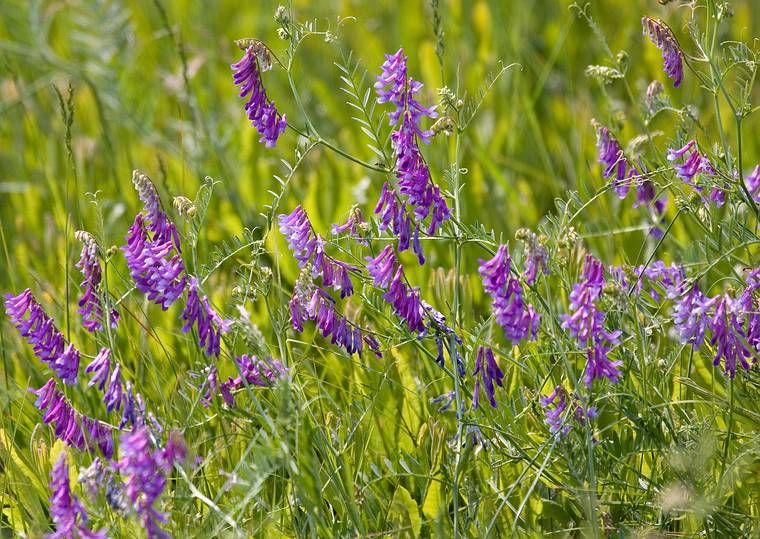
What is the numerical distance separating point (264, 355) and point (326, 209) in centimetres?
162

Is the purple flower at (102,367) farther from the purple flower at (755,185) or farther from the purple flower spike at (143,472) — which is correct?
the purple flower at (755,185)

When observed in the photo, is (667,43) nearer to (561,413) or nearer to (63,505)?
(561,413)

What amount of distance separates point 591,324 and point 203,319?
0.55 m

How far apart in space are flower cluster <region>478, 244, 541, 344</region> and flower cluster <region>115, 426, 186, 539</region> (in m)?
0.47

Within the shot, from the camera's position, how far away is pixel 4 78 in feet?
13.3

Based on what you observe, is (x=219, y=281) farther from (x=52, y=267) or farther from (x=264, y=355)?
(x=264, y=355)

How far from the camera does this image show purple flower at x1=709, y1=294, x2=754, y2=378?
1422 millimetres

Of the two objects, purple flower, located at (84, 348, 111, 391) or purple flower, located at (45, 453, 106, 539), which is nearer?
purple flower, located at (45, 453, 106, 539)

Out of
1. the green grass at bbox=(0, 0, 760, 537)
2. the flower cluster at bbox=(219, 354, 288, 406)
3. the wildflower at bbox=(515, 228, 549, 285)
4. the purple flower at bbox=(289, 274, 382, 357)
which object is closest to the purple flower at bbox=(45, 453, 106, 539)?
the green grass at bbox=(0, 0, 760, 537)

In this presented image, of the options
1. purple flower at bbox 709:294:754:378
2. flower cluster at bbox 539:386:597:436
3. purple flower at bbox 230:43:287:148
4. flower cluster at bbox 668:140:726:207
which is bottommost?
flower cluster at bbox 539:386:597:436

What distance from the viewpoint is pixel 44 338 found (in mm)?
1505

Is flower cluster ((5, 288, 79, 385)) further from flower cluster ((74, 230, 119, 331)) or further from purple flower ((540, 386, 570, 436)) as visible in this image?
purple flower ((540, 386, 570, 436))

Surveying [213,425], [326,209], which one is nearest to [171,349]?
[213,425]

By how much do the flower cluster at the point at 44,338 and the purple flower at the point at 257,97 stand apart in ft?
1.42
